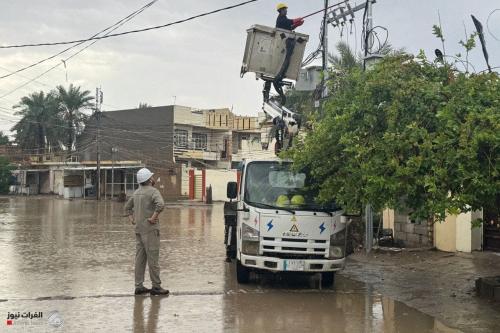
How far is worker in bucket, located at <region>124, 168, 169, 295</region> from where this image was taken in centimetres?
833

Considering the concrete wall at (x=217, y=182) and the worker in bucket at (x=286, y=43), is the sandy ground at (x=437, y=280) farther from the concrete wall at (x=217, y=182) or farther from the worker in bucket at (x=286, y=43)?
the concrete wall at (x=217, y=182)

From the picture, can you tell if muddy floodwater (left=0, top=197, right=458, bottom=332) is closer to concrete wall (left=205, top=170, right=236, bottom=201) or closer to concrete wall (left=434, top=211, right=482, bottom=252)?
concrete wall (left=434, top=211, right=482, bottom=252)

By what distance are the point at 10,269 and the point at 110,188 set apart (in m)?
43.4

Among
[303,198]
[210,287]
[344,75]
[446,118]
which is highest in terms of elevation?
[344,75]

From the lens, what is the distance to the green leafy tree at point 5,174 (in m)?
56.5

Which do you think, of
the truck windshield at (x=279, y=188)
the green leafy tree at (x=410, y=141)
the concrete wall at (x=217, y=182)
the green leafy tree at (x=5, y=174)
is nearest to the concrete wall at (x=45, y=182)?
the green leafy tree at (x=5, y=174)

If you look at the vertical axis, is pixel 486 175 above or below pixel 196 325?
above

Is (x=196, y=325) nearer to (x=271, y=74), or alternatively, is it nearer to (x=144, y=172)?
(x=144, y=172)

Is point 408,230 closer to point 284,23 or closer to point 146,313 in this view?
point 284,23

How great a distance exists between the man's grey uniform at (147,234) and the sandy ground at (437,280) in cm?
386

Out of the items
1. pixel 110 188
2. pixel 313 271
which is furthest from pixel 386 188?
pixel 110 188

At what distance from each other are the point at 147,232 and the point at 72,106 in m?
49.0

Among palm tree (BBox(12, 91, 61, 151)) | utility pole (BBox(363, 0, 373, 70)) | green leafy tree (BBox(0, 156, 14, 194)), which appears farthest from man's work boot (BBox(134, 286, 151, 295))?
green leafy tree (BBox(0, 156, 14, 194))

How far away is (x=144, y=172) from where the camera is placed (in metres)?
8.56
